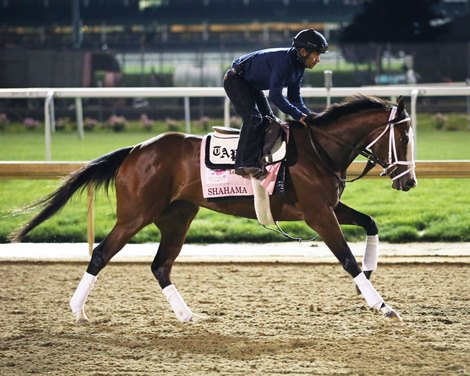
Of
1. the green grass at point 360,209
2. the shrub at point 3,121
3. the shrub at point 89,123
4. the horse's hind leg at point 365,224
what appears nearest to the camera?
the horse's hind leg at point 365,224

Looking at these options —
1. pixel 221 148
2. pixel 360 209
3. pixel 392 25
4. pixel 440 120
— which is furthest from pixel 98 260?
pixel 392 25

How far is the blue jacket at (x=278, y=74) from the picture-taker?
6677 millimetres

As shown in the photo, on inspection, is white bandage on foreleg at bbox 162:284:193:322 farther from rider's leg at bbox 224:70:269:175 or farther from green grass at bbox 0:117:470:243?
green grass at bbox 0:117:470:243

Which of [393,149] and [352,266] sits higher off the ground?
[393,149]

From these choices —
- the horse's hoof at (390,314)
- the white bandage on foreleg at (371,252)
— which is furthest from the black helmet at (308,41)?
the horse's hoof at (390,314)

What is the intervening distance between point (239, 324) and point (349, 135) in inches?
55.7

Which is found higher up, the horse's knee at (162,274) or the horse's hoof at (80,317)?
the horse's knee at (162,274)

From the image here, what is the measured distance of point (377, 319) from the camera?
692 centimetres

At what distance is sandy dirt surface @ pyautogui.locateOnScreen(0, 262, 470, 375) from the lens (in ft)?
18.8

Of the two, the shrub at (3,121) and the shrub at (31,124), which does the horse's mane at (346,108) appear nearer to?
the shrub at (3,121)

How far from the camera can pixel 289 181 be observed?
22.8 feet

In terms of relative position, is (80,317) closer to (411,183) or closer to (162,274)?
(162,274)

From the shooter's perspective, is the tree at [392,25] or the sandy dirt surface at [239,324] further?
the tree at [392,25]

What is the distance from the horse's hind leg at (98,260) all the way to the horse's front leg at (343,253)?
1185mm
